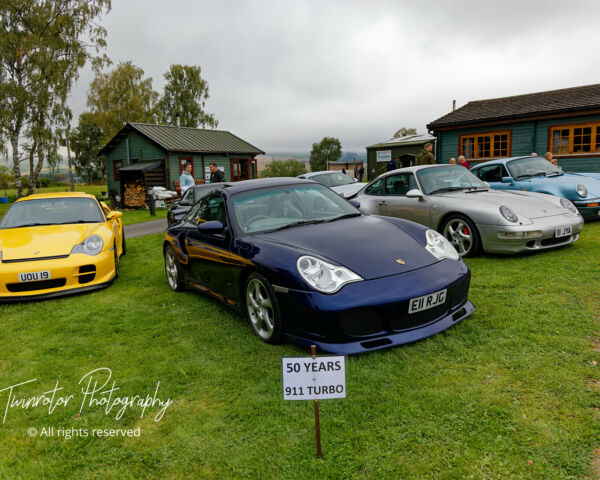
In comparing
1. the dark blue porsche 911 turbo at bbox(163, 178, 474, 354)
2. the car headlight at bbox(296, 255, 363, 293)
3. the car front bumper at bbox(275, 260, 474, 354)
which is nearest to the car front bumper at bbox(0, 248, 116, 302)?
the dark blue porsche 911 turbo at bbox(163, 178, 474, 354)

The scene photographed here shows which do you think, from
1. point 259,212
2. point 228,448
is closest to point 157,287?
point 259,212

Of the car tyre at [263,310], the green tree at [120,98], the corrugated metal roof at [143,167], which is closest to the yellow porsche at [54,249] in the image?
the car tyre at [263,310]

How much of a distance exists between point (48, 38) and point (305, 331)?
2626cm

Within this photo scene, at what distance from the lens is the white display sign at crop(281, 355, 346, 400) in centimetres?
222

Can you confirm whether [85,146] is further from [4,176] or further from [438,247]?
[438,247]

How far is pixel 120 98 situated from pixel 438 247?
45833mm

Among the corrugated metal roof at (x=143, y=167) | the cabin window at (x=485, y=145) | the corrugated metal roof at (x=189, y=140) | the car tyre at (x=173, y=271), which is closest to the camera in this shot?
the car tyre at (x=173, y=271)

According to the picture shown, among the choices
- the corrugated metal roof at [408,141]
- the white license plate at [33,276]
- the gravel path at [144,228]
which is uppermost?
the corrugated metal roof at [408,141]

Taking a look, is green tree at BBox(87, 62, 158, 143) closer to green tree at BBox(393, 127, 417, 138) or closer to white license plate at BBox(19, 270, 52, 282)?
white license plate at BBox(19, 270, 52, 282)

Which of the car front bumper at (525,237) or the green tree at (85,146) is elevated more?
the green tree at (85,146)

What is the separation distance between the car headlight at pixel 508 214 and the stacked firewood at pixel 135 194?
68.7 feet

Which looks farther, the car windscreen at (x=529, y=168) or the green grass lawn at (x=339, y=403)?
the car windscreen at (x=529, y=168)

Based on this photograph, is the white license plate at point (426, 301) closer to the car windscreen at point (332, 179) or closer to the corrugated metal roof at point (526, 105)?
the car windscreen at point (332, 179)

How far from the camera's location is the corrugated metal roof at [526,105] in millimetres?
16078
